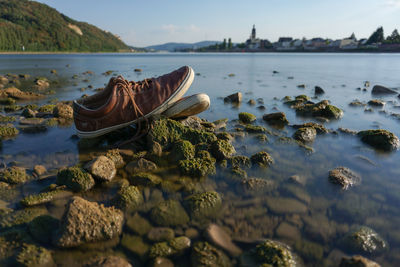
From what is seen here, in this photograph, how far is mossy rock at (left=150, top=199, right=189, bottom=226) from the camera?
2.38 m

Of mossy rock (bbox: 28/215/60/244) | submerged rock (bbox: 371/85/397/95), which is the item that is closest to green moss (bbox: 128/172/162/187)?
mossy rock (bbox: 28/215/60/244)

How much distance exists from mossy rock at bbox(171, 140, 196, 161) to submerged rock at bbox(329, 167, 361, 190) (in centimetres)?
207

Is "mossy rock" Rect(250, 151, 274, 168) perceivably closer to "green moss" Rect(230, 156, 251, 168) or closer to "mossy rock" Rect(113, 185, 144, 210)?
"green moss" Rect(230, 156, 251, 168)

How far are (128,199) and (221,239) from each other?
1.17 metres

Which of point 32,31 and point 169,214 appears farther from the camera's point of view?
point 32,31

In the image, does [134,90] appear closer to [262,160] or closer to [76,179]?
Result: [76,179]

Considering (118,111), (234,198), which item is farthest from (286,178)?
(118,111)

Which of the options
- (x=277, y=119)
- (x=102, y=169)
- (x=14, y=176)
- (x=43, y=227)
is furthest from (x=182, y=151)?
(x=277, y=119)

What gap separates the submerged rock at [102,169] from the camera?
3.00 m

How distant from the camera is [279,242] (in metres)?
2.13

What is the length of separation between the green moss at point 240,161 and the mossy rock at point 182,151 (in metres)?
0.66

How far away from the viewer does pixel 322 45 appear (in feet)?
448

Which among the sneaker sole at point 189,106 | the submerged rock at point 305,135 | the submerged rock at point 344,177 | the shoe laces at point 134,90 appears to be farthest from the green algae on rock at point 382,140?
the shoe laces at point 134,90

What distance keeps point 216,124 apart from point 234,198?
9.96 feet
